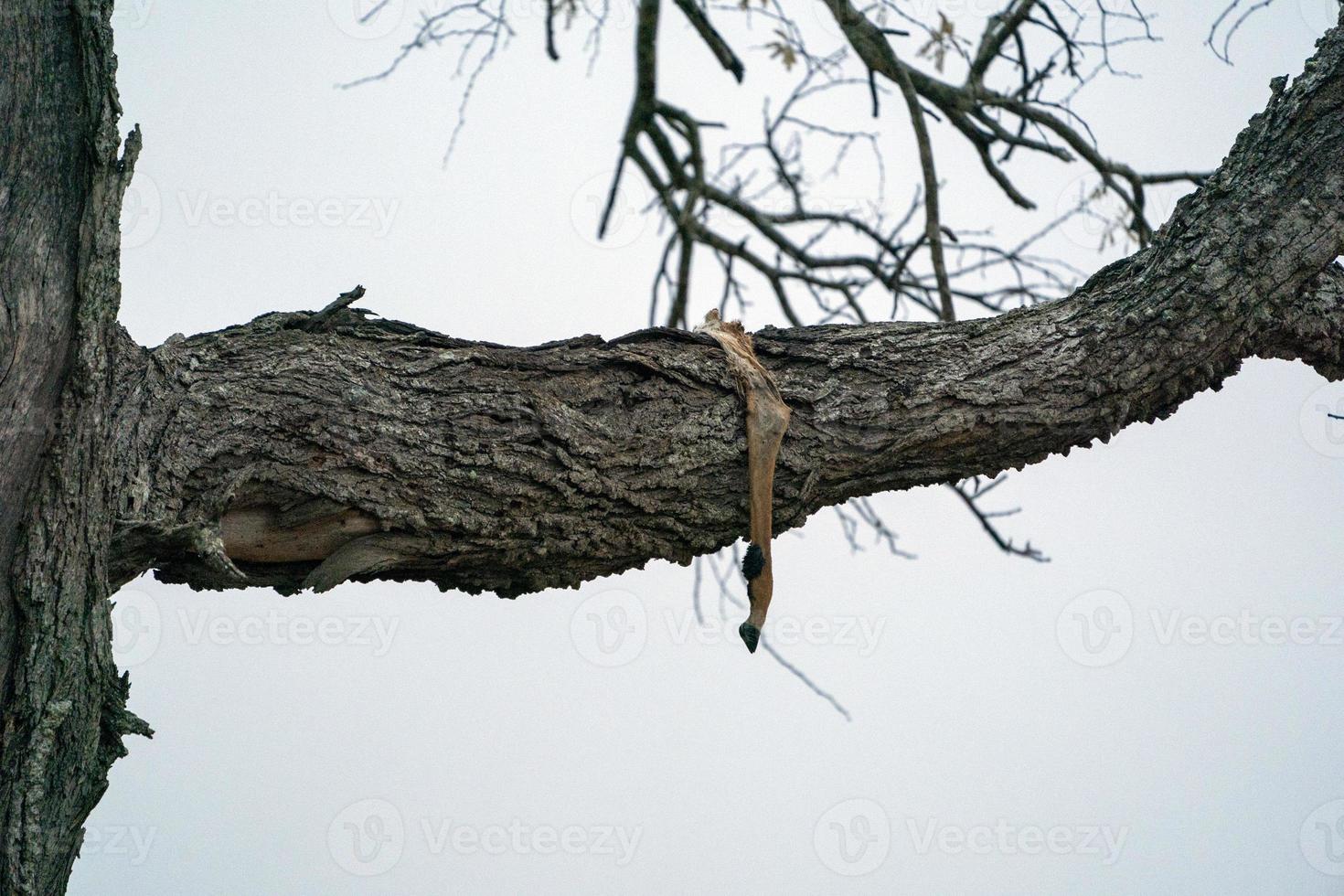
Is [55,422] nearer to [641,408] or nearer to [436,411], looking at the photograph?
[436,411]

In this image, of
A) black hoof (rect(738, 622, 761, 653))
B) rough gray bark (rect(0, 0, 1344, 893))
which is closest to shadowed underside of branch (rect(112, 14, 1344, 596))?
rough gray bark (rect(0, 0, 1344, 893))

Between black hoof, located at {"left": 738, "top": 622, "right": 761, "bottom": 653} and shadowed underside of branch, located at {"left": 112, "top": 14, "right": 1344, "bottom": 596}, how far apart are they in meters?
0.13

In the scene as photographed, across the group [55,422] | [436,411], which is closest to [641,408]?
[436,411]

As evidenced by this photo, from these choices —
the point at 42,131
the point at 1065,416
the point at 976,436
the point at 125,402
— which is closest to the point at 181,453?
the point at 125,402

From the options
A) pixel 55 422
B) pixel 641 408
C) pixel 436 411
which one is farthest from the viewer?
pixel 641 408

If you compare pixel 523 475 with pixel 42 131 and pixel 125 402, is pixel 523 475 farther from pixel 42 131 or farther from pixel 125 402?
pixel 42 131

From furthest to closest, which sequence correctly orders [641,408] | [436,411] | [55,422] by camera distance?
[641,408], [436,411], [55,422]

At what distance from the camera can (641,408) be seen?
1871 mm

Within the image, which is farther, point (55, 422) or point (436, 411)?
point (436, 411)

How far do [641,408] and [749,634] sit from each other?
38cm

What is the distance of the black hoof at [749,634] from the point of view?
75.3 inches

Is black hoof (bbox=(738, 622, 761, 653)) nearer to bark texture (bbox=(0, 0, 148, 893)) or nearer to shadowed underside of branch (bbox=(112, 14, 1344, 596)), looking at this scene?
shadowed underside of branch (bbox=(112, 14, 1344, 596))

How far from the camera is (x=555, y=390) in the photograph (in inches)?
72.4

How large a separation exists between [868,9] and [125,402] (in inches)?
105
